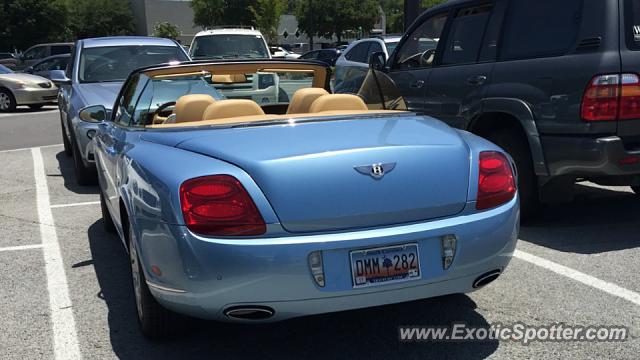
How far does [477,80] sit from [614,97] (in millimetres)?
1320

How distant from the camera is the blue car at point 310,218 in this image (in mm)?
2814

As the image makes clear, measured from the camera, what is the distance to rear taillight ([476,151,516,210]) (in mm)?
3160

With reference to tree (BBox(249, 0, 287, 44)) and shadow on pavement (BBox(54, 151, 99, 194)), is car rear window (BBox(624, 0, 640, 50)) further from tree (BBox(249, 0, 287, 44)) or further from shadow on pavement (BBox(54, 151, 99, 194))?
tree (BBox(249, 0, 287, 44))

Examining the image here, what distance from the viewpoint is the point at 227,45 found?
14.3 m

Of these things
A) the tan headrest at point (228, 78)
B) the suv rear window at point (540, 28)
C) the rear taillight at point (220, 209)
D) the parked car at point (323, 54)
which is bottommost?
the parked car at point (323, 54)

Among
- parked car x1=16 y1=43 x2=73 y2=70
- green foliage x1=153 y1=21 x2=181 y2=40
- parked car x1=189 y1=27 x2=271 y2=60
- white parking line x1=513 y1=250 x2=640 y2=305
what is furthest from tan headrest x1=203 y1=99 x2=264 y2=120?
green foliage x1=153 y1=21 x2=181 y2=40

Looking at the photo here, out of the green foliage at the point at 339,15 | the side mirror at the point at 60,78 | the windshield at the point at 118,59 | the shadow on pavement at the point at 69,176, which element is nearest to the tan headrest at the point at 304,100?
the shadow on pavement at the point at 69,176

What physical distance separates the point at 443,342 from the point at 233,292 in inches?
48.1

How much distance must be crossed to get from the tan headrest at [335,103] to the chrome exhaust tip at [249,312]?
1.41 meters

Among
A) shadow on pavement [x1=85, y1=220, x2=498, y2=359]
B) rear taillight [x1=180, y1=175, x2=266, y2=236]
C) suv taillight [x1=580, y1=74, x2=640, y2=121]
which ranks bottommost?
shadow on pavement [x1=85, y1=220, x2=498, y2=359]

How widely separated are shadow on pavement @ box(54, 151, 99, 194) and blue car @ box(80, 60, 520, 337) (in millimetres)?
4460

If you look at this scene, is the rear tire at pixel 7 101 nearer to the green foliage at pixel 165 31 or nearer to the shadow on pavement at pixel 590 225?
the shadow on pavement at pixel 590 225

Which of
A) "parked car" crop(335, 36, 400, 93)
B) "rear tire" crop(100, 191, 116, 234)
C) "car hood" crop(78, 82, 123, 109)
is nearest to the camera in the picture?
"rear tire" crop(100, 191, 116, 234)

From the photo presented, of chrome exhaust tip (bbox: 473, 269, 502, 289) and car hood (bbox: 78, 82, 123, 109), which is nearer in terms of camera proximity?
chrome exhaust tip (bbox: 473, 269, 502, 289)
